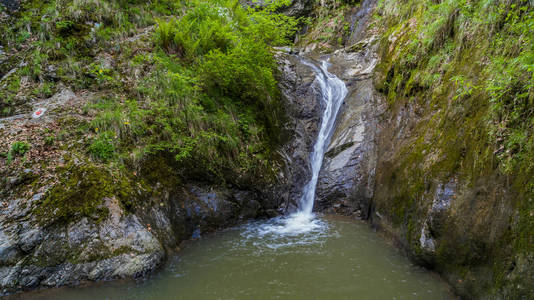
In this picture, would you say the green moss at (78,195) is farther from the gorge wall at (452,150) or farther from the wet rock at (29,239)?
the gorge wall at (452,150)

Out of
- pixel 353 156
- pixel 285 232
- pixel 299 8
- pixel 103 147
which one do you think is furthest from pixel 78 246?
pixel 299 8

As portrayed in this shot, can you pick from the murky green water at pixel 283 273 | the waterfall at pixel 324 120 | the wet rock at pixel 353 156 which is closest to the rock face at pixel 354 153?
the wet rock at pixel 353 156

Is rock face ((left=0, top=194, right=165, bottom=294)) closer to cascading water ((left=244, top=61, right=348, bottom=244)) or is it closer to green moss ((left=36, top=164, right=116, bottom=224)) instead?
green moss ((left=36, top=164, right=116, bottom=224))

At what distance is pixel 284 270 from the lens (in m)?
3.94

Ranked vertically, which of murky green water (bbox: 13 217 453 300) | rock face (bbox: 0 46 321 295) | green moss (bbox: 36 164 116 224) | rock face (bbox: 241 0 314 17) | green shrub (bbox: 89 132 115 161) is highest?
rock face (bbox: 241 0 314 17)

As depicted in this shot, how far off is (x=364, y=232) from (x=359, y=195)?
1069mm

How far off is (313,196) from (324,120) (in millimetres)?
2473

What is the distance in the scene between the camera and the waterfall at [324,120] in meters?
6.48

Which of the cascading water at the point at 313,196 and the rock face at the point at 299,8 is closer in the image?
the cascading water at the point at 313,196

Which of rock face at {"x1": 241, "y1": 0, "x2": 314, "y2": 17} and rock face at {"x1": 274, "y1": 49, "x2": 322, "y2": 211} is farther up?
rock face at {"x1": 241, "y1": 0, "x2": 314, "y2": 17}

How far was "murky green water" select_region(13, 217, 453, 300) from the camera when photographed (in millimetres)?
3373

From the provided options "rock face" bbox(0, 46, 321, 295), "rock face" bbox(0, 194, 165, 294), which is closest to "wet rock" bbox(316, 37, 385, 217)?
"rock face" bbox(0, 46, 321, 295)

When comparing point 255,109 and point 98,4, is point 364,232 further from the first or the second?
point 98,4

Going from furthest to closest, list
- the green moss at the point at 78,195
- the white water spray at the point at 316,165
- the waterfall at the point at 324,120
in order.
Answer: the waterfall at the point at 324,120, the white water spray at the point at 316,165, the green moss at the point at 78,195
